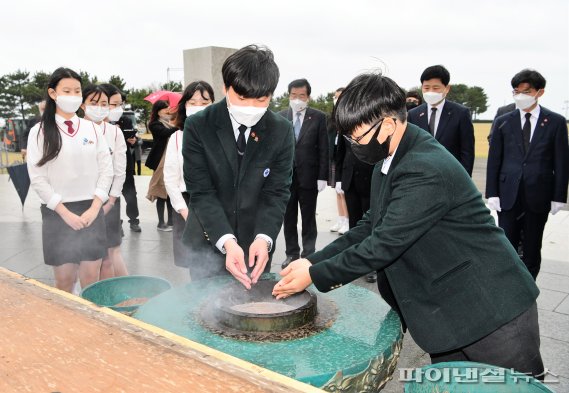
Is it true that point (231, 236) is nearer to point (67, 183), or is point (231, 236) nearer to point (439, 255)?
point (439, 255)

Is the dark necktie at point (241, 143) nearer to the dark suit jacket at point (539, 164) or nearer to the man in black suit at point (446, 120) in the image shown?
the man in black suit at point (446, 120)

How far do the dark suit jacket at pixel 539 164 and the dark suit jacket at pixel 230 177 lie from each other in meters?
2.82

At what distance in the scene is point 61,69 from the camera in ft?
11.9

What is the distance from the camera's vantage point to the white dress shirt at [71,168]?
337cm

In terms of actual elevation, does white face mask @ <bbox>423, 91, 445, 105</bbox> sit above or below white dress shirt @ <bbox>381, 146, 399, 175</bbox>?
above

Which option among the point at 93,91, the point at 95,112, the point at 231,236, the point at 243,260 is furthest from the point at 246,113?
the point at 93,91

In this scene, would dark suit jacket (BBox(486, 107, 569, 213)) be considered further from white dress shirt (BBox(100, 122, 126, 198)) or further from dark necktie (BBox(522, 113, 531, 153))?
white dress shirt (BBox(100, 122, 126, 198))

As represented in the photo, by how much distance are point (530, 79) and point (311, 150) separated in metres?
2.44

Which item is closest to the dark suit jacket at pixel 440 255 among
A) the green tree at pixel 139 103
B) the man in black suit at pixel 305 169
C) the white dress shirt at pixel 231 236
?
the white dress shirt at pixel 231 236

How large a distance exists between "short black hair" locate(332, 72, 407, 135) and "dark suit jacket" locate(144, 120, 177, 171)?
4915 millimetres

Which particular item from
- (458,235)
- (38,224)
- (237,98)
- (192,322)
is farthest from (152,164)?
(458,235)

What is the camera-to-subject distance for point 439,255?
1876mm

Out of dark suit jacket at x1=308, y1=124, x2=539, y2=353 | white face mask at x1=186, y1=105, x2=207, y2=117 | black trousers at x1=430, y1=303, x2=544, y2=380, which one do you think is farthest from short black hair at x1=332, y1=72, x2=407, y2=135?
white face mask at x1=186, y1=105, x2=207, y2=117

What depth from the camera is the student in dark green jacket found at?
182 centimetres
